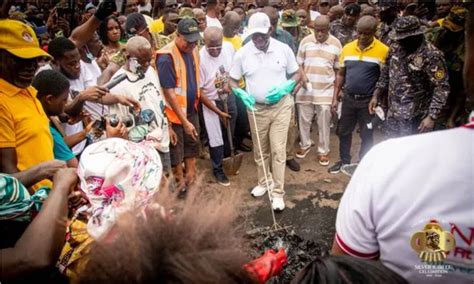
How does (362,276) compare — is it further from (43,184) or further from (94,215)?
(43,184)

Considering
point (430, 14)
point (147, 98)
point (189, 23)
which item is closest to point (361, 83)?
point (189, 23)

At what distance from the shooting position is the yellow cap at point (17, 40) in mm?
2186

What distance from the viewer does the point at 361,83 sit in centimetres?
501

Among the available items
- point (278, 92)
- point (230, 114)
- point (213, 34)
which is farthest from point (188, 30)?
point (230, 114)

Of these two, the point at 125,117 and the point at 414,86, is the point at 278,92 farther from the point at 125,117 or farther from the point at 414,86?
the point at 125,117

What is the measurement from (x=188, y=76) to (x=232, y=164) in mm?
1521

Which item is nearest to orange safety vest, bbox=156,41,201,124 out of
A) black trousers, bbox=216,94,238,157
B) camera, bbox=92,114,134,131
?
black trousers, bbox=216,94,238,157

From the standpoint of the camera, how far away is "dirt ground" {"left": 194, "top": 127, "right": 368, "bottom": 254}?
168 inches

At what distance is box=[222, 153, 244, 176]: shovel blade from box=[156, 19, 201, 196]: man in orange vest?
0.68 m

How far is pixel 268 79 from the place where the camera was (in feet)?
14.7

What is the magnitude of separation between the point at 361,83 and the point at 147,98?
2.82 meters

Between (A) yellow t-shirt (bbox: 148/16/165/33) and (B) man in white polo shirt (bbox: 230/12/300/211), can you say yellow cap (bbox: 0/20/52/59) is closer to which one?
(B) man in white polo shirt (bbox: 230/12/300/211)

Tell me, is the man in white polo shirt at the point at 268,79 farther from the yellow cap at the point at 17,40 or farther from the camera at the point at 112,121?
the yellow cap at the point at 17,40

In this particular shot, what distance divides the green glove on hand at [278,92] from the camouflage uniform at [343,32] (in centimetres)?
260
